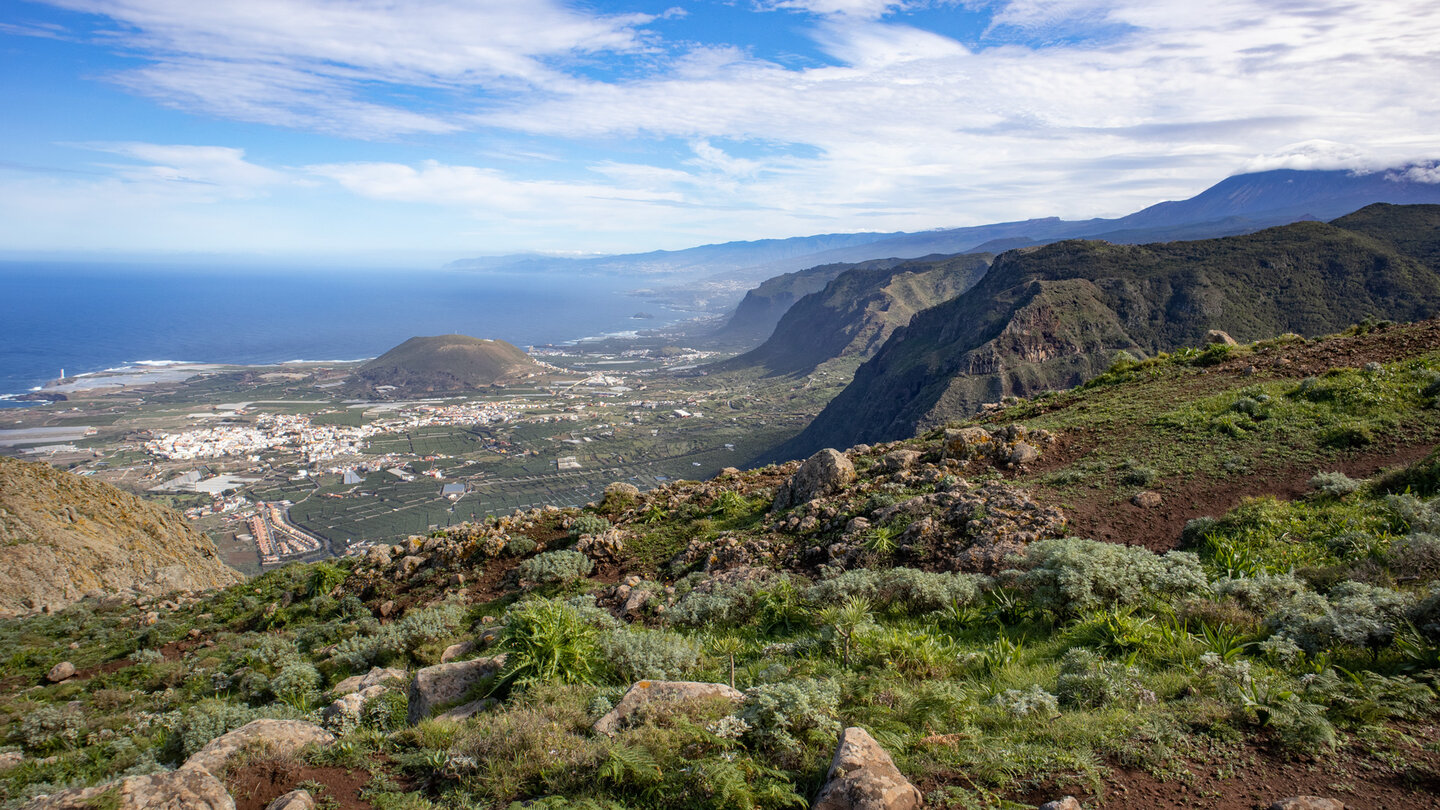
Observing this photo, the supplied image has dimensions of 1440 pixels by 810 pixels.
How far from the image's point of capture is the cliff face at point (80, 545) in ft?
57.8

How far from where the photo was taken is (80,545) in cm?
1942

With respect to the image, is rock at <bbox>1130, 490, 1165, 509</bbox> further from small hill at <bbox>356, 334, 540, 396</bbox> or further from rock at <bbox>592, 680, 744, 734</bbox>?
small hill at <bbox>356, 334, 540, 396</bbox>

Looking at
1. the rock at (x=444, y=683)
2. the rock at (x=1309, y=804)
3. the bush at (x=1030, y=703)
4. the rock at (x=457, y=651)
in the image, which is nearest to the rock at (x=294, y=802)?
the rock at (x=444, y=683)

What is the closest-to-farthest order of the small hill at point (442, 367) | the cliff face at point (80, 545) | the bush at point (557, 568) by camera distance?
the bush at point (557, 568), the cliff face at point (80, 545), the small hill at point (442, 367)

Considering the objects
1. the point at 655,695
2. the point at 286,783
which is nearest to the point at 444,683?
the point at 286,783

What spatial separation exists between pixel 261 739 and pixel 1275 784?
333 inches

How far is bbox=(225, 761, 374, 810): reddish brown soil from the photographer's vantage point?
4.97m

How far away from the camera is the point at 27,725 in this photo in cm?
858

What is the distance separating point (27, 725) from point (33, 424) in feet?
419

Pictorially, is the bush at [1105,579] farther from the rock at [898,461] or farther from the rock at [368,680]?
the rock at [368,680]

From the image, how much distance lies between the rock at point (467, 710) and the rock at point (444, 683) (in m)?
0.25

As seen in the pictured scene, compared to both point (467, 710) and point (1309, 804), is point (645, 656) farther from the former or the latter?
point (1309, 804)

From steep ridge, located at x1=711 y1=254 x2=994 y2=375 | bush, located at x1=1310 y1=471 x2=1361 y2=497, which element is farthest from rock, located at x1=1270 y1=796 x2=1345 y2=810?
steep ridge, located at x1=711 y1=254 x2=994 y2=375

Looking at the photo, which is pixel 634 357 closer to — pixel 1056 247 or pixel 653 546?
pixel 1056 247
